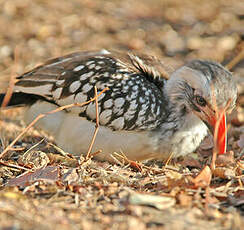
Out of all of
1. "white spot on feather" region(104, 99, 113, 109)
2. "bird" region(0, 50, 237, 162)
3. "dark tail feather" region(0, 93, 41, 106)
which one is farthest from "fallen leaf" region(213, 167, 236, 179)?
"dark tail feather" region(0, 93, 41, 106)

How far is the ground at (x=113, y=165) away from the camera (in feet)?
8.60

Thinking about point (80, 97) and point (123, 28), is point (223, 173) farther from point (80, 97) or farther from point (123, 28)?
point (123, 28)

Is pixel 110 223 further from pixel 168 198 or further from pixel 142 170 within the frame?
pixel 142 170

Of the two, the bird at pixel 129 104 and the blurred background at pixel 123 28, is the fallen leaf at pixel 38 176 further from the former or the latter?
the blurred background at pixel 123 28

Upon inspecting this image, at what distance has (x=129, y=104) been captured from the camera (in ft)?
13.0

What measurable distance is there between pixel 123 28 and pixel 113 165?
432cm

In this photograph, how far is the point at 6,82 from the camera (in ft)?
17.9

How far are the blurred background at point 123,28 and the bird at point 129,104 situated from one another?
2213mm

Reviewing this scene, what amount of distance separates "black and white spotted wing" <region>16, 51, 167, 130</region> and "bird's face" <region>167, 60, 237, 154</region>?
7.8 inches

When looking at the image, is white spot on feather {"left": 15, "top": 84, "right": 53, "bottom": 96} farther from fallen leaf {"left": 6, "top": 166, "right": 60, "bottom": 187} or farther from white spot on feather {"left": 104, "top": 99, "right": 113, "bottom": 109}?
fallen leaf {"left": 6, "top": 166, "right": 60, "bottom": 187}

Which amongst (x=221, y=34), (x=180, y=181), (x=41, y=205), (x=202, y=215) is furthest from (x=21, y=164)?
(x=221, y=34)

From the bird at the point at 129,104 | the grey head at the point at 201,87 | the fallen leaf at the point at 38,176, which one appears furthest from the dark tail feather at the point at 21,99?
the grey head at the point at 201,87

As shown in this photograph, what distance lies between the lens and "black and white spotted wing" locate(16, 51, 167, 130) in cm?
396

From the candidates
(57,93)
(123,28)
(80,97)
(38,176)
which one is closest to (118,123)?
(80,97)
